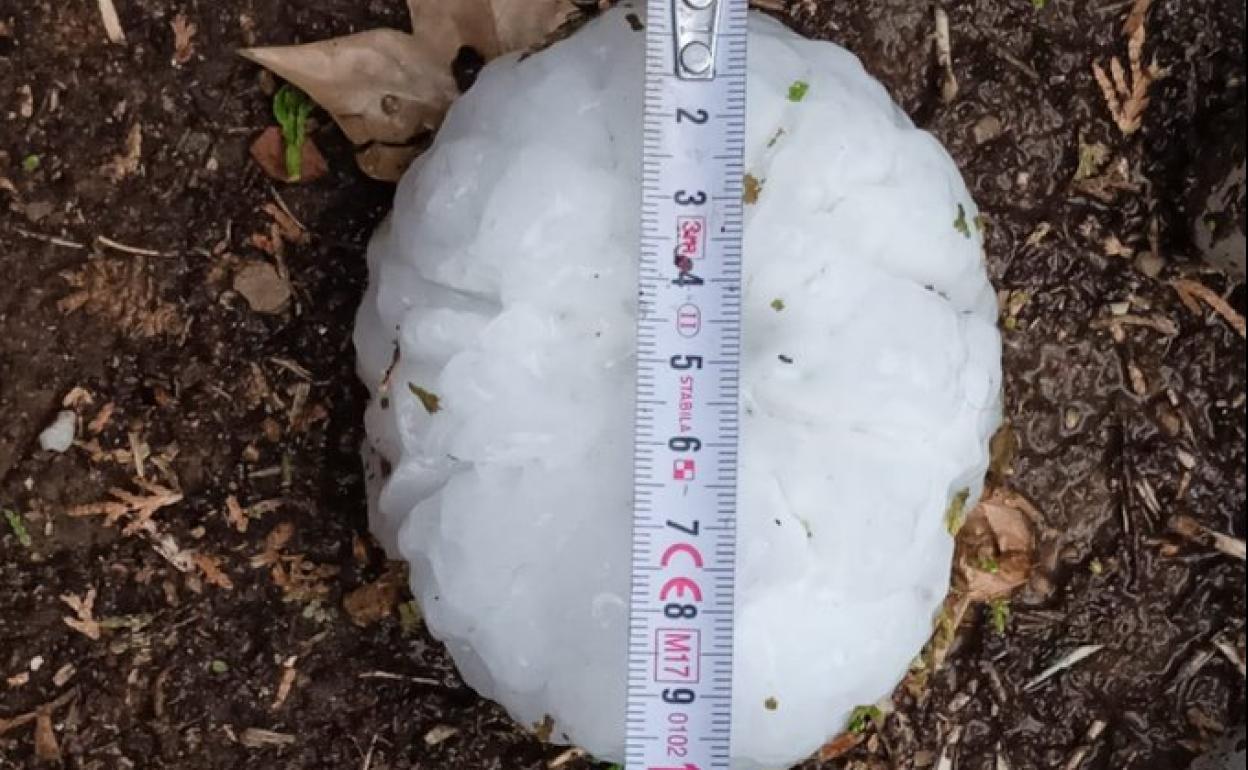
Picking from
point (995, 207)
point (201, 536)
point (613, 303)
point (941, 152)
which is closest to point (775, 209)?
point (613, 303)

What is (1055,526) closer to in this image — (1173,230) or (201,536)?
(1173,230)

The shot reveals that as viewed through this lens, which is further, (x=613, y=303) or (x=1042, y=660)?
(x=1042, y=660)

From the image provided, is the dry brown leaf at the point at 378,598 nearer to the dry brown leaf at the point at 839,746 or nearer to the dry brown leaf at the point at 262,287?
the dry brown leaf at the point at 262,287

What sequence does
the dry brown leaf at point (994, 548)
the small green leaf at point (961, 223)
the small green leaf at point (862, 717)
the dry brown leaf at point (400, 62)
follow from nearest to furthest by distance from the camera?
the small green leaf at point (961, 223) → the small green leaf at point (862, 717) → the dry brown leaf at point (400, 62) → the dry brown leaf at point (994, 548)

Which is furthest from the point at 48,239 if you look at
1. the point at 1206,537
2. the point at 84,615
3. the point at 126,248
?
the point at 1206,537

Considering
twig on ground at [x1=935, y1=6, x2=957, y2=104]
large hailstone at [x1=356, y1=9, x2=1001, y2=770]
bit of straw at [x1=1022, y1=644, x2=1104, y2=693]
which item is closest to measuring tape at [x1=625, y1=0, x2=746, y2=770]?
large hailstone at [x1=356, y1=9, x2=1001, y2=770]

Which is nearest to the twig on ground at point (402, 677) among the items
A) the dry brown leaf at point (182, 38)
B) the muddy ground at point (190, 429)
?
the muddy ground at point (190, 429)
